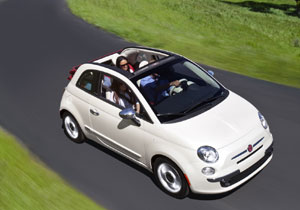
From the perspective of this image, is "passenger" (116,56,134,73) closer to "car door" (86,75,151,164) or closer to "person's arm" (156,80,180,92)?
"car door" (86,75,151,164)

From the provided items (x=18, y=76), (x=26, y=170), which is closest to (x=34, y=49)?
(x=18, y=76)

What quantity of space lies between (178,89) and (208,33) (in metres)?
17.2

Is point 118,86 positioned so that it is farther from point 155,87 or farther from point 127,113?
point 127,113

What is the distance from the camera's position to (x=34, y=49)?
15.2 m

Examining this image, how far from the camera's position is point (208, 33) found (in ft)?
79.0

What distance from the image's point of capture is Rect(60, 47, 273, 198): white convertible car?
6367 millimetres

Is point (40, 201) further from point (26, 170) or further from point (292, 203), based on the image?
point (292, 203)

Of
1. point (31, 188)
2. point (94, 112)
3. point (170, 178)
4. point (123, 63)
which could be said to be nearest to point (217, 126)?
point (170, 178)

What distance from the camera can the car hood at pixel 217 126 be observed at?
21.1 ft

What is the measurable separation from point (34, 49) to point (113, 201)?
9.52 meters

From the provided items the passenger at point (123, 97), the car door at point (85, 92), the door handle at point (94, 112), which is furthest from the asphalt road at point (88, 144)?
the passenger at point (123, 97)

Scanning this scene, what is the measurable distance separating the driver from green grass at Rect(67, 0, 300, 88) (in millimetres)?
4680

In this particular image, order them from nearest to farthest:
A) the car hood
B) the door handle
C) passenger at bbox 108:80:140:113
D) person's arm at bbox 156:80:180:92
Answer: the car hood → passenger at bbox 108:80:140:113 → person's arm at bbox 156:80:180:92 → the door handle

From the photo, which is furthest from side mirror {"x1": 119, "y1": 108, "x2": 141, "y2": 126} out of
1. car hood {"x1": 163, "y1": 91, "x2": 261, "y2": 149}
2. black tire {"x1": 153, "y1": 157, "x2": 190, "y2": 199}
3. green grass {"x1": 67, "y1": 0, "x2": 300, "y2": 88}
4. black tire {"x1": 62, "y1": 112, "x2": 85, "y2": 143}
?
green grass {"x1": 67, "y1": 0, "x2": 300, "y2": 88}
